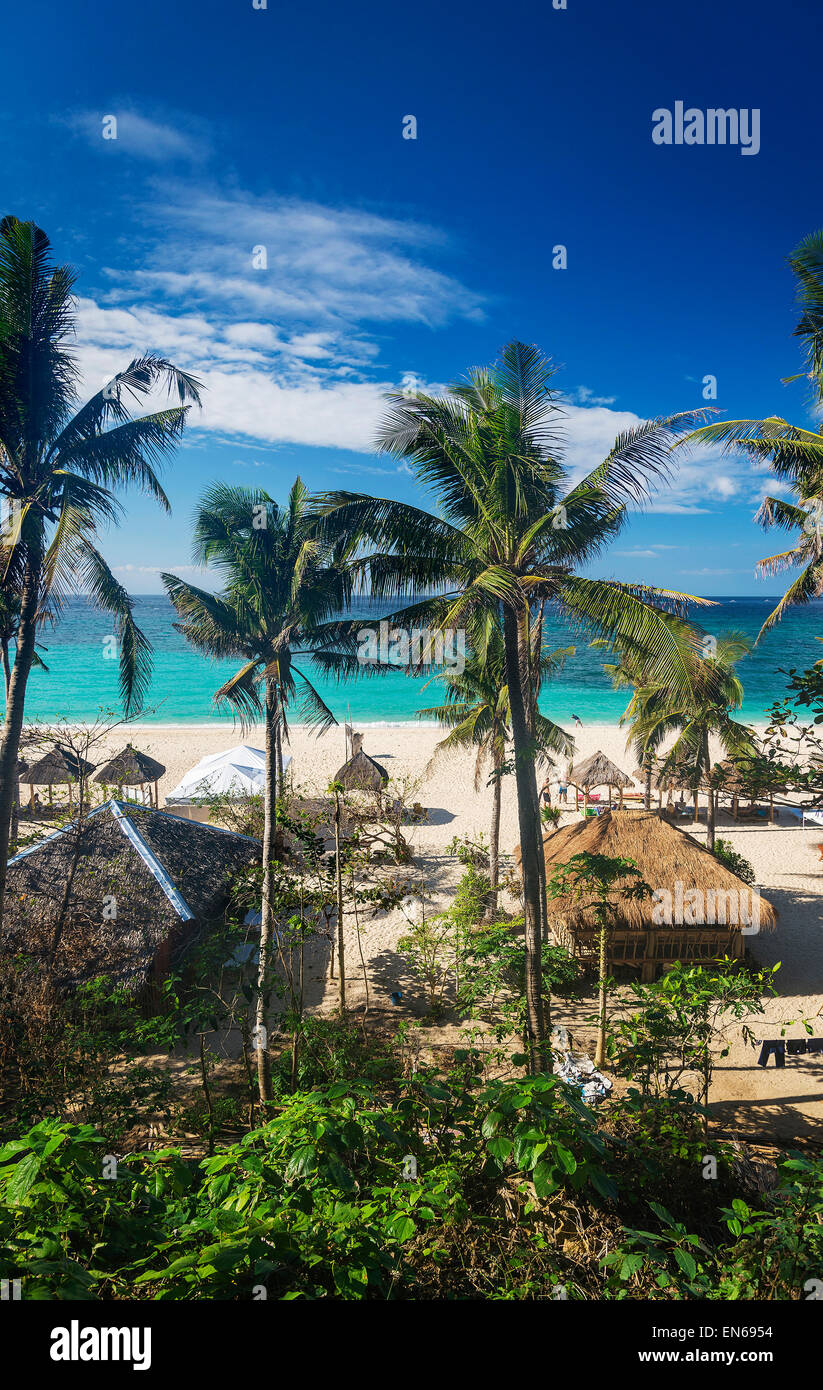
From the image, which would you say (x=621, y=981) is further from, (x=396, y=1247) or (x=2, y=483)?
(x=2, y=483)

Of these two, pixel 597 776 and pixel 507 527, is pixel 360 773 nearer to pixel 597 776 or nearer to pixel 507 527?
→ pixel 597 776

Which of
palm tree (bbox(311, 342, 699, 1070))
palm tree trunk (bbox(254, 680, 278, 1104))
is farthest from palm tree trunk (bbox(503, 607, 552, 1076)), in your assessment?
palm tree trunk (bbox(254, 680, 278, 1104))

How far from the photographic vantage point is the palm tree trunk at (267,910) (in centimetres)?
718

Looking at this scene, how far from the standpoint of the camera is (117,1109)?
19.7 ft

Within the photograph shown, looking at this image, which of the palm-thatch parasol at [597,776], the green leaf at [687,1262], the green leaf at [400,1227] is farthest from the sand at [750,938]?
the green leaf at [400,1227]

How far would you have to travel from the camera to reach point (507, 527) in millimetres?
7242

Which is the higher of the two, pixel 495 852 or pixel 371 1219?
pixel 371 1219

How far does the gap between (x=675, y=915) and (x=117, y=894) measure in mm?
9514

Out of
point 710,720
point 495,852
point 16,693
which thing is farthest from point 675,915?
point 16,693

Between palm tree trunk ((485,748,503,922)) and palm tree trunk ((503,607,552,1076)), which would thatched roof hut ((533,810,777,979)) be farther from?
palm tree trunk ((503,607,552,1076))

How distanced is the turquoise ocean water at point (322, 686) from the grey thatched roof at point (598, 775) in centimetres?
1389

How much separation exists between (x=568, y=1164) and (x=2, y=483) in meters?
8.74

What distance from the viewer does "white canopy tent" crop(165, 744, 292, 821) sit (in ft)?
57.3

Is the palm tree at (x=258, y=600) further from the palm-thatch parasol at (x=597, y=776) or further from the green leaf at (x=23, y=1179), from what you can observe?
the palm-thatch parasol at (x=597, y=776)
